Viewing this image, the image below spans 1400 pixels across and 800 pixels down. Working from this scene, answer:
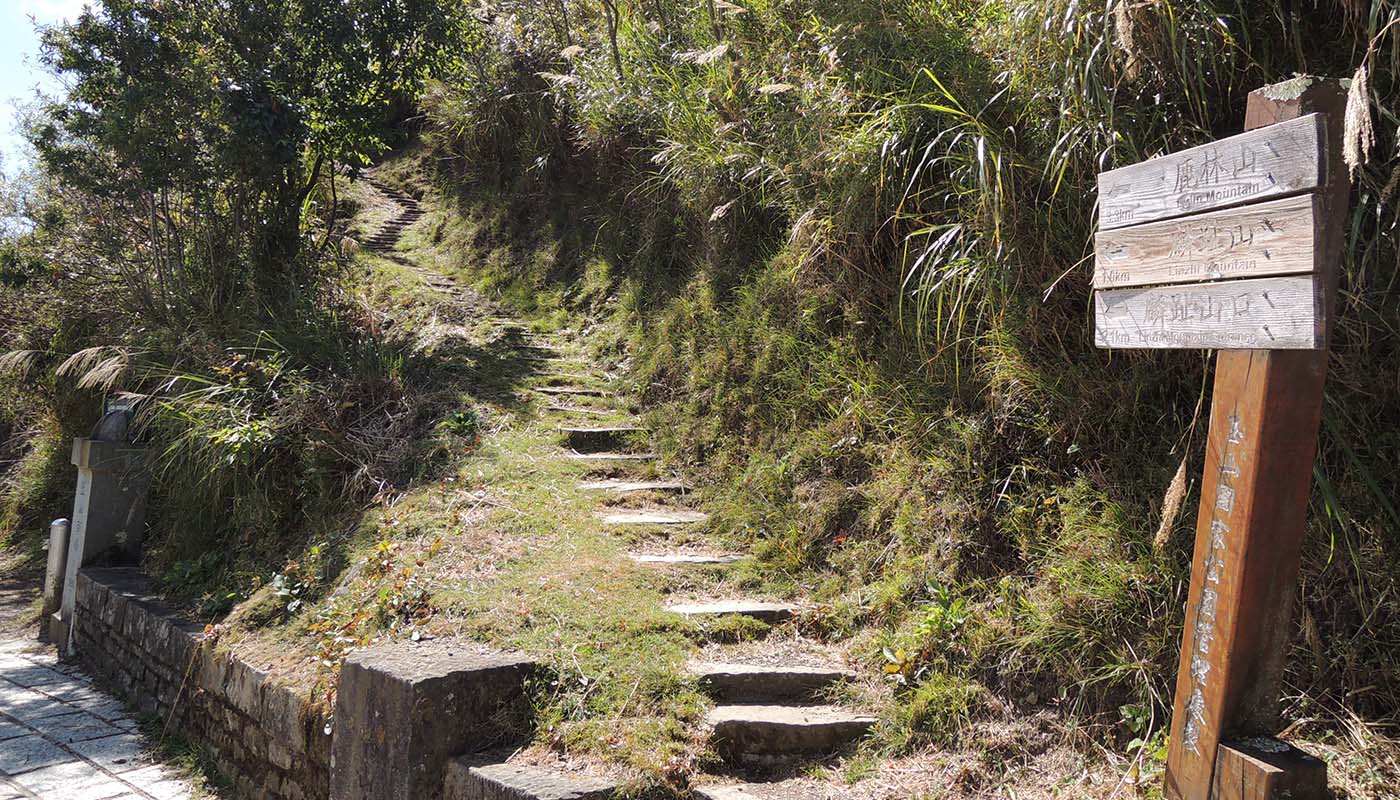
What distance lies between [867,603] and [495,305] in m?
6.01

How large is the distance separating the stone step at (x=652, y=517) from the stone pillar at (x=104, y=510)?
4178 millimetres

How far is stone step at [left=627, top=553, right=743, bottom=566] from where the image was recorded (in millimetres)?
5211

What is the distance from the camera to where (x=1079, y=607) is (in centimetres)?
370

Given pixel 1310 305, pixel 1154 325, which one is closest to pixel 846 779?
pixel 1154 325

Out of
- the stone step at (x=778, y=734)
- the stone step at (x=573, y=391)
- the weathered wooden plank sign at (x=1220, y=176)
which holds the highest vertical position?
the weathered wooden plank sign at (x=1220, y=176)

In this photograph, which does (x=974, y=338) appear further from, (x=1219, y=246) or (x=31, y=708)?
(x=31, y=708)

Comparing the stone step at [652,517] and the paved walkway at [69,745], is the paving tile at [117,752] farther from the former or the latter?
the stone step at [652,517]

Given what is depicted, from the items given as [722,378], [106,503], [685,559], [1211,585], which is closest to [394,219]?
[106,503]

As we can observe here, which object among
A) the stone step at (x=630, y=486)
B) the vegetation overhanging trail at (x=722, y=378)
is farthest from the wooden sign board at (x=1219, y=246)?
the stone step at (x=630, y=486)

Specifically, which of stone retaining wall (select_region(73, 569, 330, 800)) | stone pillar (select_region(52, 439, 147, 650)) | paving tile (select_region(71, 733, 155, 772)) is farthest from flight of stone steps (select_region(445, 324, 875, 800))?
stone pillar (select_region(52, 439, 147, 650))

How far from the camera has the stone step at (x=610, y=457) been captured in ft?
21.6

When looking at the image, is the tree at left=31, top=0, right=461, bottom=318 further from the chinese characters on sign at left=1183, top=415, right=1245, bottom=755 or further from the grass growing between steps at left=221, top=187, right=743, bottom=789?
the chinese characters on sign at left=1183, top=415, right=1245, bottom=755

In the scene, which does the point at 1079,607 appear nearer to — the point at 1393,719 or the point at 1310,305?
the point at 1393,719

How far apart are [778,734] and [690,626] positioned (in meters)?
0.81
